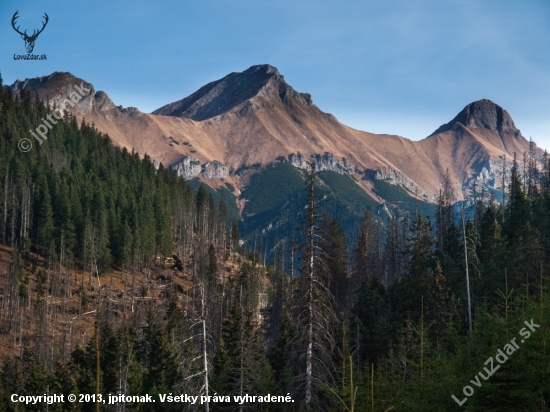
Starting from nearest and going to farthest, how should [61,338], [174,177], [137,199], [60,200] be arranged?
[61,338], [60,200], [137,199], [174,177]

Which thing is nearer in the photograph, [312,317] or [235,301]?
[312,317]

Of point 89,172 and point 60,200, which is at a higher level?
point 89,172

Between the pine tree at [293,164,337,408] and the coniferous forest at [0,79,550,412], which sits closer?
the coniferous forest at [0,79,550,412]

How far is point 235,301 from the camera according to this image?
50562 millimetres

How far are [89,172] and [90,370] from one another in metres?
70.8

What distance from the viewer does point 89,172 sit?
112 meters

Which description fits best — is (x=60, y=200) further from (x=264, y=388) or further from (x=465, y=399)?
(x=465, y=399)

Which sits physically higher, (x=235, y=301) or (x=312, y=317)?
(x=235, y=301)

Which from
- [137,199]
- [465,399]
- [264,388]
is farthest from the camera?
[137,199]

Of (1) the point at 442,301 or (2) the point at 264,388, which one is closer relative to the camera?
(2) the point at 264,388

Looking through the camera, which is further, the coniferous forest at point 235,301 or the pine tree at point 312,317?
the pine tree at point 312,317

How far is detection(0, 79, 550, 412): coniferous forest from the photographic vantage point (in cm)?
2175

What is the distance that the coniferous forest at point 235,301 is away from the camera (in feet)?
71.4

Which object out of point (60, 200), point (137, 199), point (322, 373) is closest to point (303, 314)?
point (322, 373)
